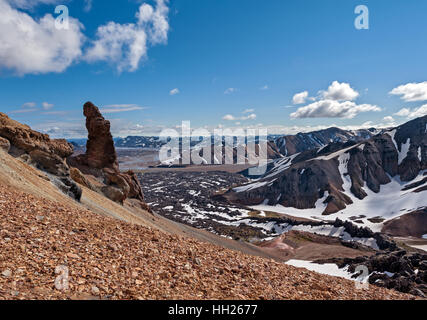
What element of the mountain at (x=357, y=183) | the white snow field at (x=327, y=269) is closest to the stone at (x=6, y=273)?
the white snow field at (x=327, y=269)

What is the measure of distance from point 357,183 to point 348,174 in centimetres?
877

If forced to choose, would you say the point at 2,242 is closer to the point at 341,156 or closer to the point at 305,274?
the point at 305,274

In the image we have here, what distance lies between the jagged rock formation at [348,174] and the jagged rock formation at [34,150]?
13826 cm

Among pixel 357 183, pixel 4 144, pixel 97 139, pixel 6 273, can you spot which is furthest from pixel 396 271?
pixel 357 183

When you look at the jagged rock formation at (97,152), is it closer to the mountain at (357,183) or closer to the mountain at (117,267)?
the mountain at (117,267)

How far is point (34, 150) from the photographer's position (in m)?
26.1

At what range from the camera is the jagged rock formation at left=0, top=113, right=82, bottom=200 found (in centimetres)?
2434

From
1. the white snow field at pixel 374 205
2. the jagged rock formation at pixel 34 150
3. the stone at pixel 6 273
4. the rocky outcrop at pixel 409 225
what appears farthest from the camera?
the white snow field at pixel 374 205

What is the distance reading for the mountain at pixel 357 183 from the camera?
13562 centimetres

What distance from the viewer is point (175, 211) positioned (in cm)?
13375

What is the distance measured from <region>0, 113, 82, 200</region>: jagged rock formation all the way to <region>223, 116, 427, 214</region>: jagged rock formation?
13826 cm

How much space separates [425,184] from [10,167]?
Result: 556 feet

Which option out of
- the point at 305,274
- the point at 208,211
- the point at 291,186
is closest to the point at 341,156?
the point at 291,186
